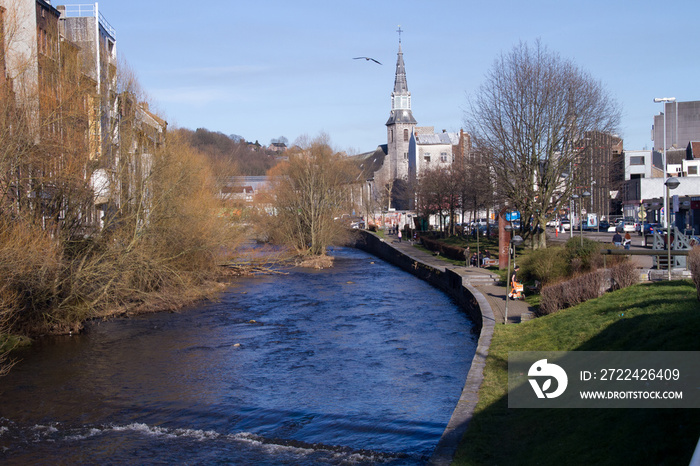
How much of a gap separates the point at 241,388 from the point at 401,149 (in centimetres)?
10613

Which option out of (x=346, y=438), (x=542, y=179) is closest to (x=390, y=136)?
(x=542, y=179)

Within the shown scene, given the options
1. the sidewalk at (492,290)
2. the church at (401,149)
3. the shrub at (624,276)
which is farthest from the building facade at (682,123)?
the shrub at (624,276)

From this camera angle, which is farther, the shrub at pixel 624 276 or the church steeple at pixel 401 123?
the church steeple at pixel 401 123

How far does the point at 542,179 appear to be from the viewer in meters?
35.2

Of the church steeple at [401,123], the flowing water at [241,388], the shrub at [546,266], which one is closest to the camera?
the flowing water at [241,388]

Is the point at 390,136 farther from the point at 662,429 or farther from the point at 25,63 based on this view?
the point at 662,429

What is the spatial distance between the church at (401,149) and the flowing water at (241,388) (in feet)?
259

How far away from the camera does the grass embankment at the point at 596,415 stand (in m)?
6.96

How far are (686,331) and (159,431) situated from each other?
29.6 feet

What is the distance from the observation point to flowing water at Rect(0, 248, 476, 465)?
1121cm

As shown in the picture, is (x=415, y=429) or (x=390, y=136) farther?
(x=390, y=136)

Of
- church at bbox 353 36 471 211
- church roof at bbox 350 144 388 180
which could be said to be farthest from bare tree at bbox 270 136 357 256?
church roof at bbox 350 144 388 180

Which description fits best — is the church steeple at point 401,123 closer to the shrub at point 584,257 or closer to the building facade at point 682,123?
the building facade at point 682,123

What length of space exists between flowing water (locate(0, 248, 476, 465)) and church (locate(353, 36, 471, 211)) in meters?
79.1
